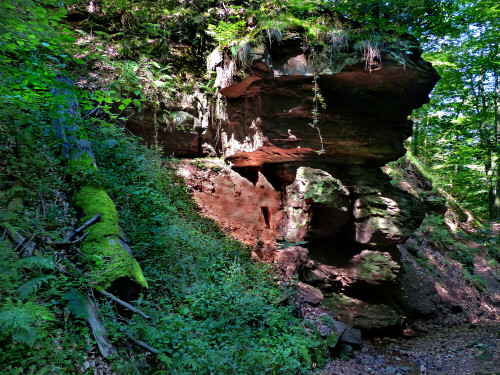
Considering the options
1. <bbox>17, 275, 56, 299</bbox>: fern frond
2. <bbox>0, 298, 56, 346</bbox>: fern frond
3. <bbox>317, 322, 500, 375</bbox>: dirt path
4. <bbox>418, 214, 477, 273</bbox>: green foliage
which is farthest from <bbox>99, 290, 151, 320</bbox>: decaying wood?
<bbox>418, 214, 477, 273</bbox>: green foliage

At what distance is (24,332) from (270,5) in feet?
26.6

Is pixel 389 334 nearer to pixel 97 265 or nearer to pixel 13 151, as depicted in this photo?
pixel 97 265

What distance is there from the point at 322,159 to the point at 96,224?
19.8 feet

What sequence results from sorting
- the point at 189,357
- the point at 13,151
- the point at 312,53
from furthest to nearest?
the point at 312,53 < the point at 13,151 < the point at 189,357

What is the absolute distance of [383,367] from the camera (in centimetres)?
602

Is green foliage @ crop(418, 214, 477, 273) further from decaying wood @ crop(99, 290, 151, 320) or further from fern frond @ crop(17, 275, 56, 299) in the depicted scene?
fern frond @ crop(17, 275, 56, 299)

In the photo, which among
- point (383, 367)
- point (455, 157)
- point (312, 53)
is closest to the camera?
point (383, 367)

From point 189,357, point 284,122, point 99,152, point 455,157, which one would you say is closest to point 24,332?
point 189,357

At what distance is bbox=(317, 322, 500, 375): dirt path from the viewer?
5.59 meters

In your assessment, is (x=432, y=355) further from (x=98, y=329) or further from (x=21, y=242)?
(x=21, y=242)

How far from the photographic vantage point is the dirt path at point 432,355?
5594 mm

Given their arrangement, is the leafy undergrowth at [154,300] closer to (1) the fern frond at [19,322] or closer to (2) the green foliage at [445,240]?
(1) the fern frond at [19,322]

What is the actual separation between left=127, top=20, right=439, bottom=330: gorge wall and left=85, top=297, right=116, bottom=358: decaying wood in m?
4.59

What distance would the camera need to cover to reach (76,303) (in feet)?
10.7
